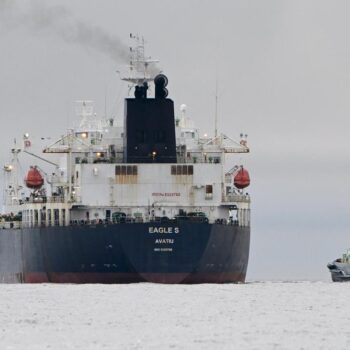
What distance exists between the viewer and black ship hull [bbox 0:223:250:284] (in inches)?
4144

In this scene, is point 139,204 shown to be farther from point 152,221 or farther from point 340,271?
point 340,271

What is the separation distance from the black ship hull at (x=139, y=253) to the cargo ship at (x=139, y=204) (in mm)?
64

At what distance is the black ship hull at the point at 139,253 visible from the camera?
105250mm

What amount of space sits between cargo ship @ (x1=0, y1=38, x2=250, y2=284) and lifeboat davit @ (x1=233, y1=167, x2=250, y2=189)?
7 centimetres

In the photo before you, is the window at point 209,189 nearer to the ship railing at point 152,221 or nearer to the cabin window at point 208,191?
the cabin window at point 208,191

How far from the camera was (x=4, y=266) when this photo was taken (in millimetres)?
130125

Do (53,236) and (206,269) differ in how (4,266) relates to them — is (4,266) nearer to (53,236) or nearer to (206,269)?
(53,236)
